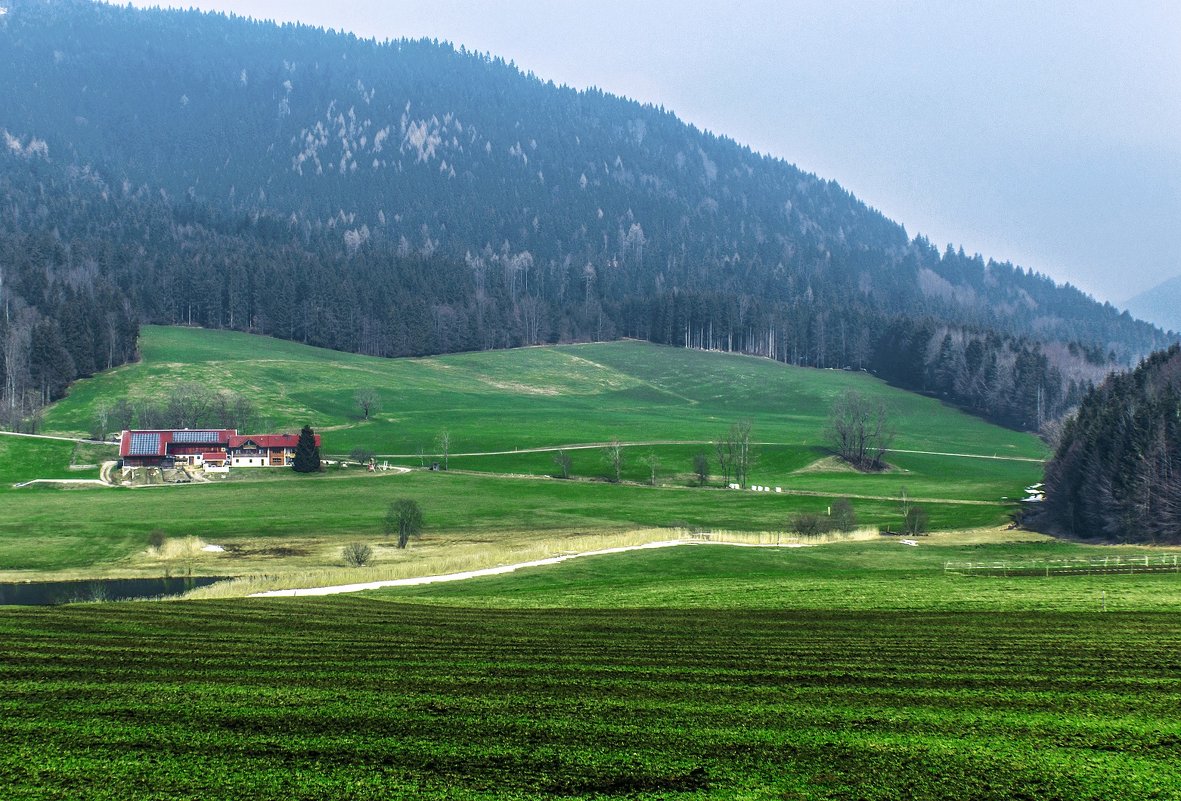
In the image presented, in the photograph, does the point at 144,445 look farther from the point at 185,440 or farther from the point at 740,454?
the point at 740,454

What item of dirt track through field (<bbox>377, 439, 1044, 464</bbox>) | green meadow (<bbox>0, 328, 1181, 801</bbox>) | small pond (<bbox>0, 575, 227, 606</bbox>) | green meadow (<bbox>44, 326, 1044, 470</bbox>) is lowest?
small pond (<bbox>0, 575, 227, 606</bbox>)

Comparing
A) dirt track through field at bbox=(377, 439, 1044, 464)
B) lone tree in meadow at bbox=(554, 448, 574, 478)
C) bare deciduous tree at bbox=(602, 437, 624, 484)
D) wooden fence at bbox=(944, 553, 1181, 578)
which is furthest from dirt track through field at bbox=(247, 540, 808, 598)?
dirt track through field at bbox=(377, 439, 1044, 464)

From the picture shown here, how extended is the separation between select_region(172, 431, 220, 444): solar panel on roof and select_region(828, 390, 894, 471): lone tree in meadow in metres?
83.1

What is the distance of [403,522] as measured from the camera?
269 feet

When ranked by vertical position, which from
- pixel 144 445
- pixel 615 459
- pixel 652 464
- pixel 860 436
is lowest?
pixel 652 464

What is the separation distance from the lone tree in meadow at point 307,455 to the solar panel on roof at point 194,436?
547 inches

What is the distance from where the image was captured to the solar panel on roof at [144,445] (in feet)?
398

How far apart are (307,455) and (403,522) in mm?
41362

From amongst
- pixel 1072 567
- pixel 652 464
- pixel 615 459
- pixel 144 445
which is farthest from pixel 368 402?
pixel 1072 567

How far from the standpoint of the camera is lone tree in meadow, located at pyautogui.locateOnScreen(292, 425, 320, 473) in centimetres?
11862

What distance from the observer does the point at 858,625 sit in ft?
112

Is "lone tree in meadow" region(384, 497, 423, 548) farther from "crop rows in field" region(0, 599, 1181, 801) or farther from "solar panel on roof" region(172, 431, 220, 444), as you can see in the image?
"solar panel on roof" region(172, 431, 220, 444)

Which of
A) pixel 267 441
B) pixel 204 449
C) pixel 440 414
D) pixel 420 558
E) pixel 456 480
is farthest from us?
pixel 440 414

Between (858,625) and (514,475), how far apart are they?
286 ft
